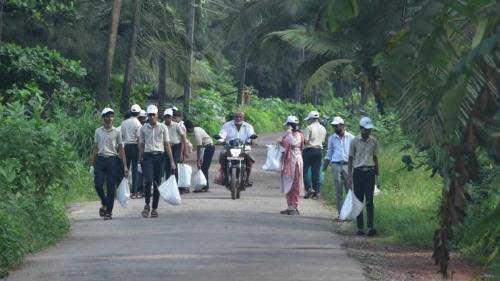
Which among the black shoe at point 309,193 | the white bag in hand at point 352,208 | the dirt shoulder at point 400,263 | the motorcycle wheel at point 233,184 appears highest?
the motorcycle wheel at point 233,184

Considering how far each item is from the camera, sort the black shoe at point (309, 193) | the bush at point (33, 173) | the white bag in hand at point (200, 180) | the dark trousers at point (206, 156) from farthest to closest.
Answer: the dark trousers at point (206, 156) → the white bag in hand at point (200, 180) → the black shoe at point (309, 193) → the bush at point (33, 173)

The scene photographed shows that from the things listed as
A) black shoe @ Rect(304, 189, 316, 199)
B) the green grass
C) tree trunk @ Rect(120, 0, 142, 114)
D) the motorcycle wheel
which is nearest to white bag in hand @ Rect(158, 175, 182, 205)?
the green grass

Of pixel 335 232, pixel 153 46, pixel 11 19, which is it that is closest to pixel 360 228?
pixel 335 232

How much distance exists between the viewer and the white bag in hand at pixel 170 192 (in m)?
19.7

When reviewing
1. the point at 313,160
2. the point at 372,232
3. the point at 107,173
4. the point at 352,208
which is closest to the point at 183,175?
the point at 313,160

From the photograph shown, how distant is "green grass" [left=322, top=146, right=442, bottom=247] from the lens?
55.6 feet

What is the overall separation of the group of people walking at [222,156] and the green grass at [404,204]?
52cm

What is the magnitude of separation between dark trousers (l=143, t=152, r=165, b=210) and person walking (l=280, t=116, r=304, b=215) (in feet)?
Result: 7.72

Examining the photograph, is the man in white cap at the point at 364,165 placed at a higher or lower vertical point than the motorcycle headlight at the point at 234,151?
lower

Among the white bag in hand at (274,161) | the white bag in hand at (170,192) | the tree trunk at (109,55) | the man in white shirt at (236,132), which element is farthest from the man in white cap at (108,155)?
the tree trunk at (109,55)

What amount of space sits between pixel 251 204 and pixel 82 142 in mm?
6493

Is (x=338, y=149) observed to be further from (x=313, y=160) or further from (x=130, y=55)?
(x=130, y=55)

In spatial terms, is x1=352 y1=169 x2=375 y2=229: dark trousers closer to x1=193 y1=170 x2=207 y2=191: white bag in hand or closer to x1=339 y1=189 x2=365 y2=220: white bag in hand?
x1=339 y1=189 x2=365 y2=220: white bag in hand

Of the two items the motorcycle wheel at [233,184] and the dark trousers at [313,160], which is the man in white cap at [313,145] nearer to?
the dark trousers at [313,160]
